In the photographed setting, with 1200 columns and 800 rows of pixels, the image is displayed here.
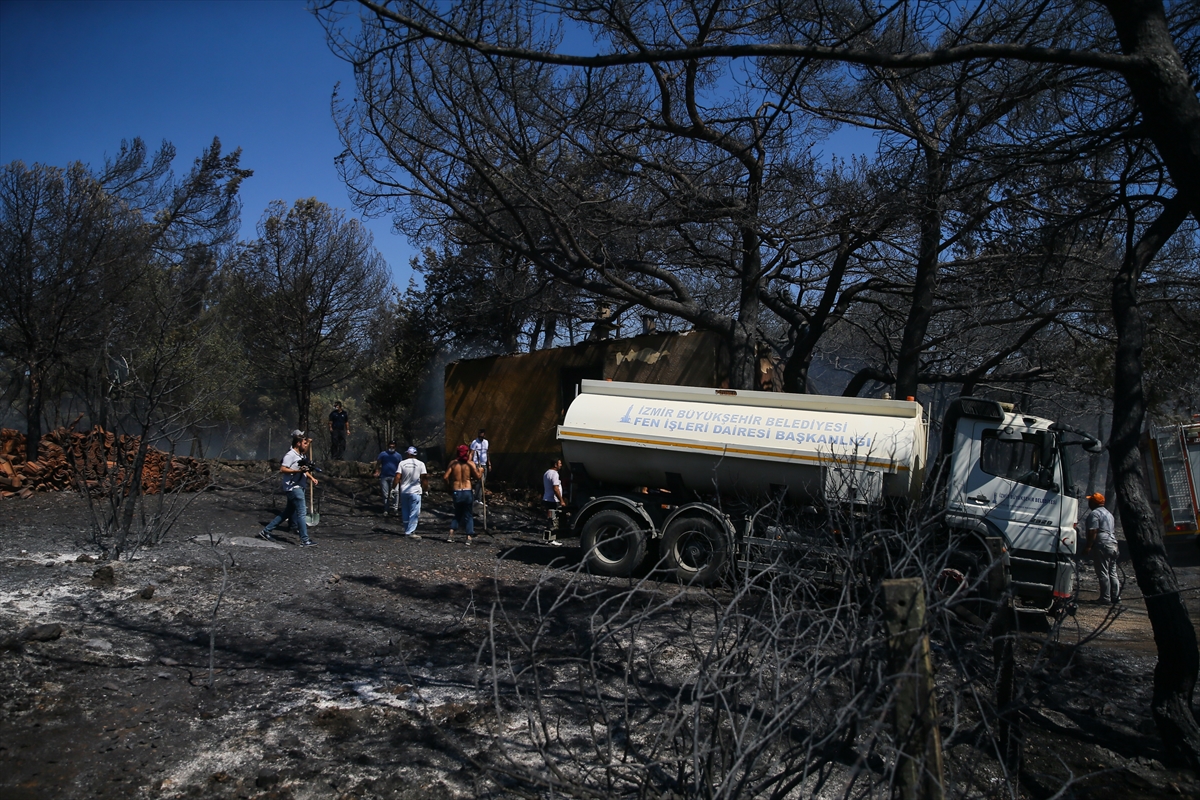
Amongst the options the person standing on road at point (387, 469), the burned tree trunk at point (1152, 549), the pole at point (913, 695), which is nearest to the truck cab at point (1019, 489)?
the burned tree trunk at point (1152, 549)

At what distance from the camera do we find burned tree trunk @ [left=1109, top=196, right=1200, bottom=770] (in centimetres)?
539

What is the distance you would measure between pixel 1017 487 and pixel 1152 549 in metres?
4.15

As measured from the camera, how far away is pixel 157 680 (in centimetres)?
585

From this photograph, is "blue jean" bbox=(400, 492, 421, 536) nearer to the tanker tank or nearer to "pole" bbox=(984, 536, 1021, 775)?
the tanker tank

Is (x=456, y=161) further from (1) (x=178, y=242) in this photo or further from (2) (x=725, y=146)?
(1) (x=178, y=242)

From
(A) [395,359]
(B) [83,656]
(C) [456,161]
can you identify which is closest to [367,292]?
(A) [395,359]

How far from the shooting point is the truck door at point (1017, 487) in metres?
9.38

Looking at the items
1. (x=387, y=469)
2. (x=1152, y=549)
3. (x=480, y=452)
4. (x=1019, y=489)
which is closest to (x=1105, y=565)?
(x=1019, y=489)

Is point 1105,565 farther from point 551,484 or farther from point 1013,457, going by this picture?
point 551,484

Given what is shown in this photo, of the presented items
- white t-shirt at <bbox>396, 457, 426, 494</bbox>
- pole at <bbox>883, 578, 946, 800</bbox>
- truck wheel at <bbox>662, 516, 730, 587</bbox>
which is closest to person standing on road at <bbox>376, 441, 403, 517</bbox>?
white t-shirt at <bbox>396, 457, 426, 494</bbox>

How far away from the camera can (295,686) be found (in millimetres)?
5891

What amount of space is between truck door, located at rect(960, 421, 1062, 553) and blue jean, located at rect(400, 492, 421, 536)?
8.26 meters

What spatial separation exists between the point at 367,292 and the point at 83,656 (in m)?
16.6

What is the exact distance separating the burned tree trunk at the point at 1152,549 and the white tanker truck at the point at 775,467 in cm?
294
